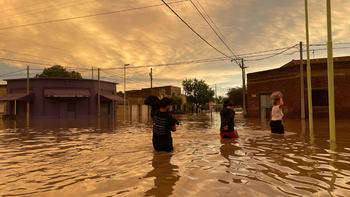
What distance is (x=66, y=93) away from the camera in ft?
110

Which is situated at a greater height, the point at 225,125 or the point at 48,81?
the point at 48,81

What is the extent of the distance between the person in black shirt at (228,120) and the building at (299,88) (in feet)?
64.7

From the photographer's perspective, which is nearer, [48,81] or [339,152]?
[339,152]

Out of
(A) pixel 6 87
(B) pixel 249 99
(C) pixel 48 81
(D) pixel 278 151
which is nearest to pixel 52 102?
(C) pixel 48 81

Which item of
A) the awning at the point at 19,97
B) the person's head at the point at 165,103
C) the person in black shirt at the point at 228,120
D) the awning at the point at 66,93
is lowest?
the person in black shirt at the point at 228,120

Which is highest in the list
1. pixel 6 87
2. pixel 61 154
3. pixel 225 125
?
pixel 6 87

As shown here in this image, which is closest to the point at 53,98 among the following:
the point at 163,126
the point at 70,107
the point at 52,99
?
the point at 52,99

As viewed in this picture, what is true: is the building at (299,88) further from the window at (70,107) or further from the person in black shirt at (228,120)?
the window at (70,107)

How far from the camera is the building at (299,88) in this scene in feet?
74.9

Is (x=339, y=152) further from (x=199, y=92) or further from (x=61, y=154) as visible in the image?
(x=199, y=92)

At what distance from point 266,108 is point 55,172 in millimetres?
27023

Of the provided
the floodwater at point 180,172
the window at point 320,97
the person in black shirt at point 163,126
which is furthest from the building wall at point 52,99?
the person in black shirt at point 163,126

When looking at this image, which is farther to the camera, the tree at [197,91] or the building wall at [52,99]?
the tree at [197,91]

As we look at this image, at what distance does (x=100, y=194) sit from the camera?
120 inches
